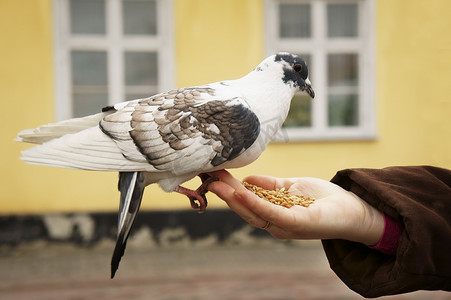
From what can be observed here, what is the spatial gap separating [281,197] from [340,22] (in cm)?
483

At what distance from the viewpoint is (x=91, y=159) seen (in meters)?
1.74

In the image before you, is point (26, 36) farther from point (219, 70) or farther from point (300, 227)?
point (300, 227)

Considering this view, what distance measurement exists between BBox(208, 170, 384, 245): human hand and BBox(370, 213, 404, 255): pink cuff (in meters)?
0.02

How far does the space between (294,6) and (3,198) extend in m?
4.23

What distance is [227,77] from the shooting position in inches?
227

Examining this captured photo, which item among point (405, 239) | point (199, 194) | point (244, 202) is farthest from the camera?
point (199, 194)

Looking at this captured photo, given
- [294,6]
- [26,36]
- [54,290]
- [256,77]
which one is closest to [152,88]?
[26,36]

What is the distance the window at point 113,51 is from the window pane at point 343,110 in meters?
2.12

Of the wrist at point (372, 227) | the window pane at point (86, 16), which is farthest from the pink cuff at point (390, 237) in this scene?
the window pane at point (86, 16)

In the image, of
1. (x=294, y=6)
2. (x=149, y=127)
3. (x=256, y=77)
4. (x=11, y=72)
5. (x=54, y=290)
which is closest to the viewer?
(x=149, y=127)

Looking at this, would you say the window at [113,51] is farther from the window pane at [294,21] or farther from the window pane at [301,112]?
the window pane at [301,112]

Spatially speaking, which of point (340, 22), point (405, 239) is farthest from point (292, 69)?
point (340, 22)

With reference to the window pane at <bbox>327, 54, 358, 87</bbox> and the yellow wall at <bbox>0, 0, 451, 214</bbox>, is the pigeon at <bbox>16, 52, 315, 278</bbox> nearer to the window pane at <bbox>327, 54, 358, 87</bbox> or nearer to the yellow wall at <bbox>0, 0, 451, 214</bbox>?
the yellow wall at <bbox>0, 0, 451, 214</bbox>

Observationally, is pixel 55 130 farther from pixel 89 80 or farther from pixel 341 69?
pixel 341 69
